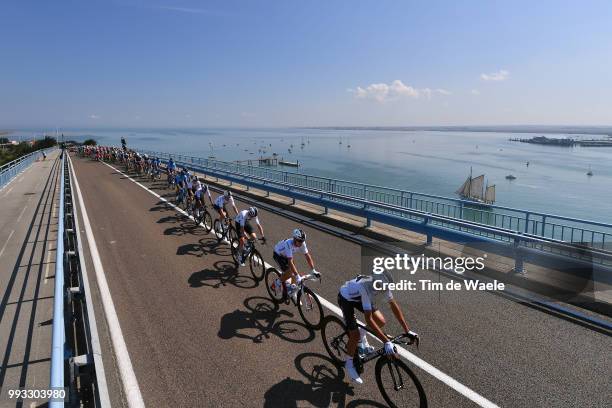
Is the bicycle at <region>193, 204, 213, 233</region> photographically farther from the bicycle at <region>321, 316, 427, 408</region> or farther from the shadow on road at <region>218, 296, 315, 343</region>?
the bicycle at <region>321, 316, 427, 408</region>

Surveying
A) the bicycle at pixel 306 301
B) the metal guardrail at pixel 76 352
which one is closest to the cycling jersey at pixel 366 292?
the bicycle at pixel 306 301

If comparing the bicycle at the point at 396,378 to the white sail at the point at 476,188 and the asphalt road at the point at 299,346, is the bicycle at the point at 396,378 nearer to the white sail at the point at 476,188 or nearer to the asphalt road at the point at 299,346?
the asphalt road at the point at 299,346

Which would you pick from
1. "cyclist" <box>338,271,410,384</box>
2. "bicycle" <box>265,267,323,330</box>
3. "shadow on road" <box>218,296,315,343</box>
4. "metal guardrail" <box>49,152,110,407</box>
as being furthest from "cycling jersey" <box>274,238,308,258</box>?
"metal guardrail" <box>49,152,110,407</box>

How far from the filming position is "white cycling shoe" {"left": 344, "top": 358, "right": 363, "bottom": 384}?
5.14 meters

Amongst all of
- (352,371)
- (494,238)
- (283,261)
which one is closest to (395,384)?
(352,371)

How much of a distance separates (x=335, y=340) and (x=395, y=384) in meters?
1.09

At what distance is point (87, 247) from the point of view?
11.9 metres

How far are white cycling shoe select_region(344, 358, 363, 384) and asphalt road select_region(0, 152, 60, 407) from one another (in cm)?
436

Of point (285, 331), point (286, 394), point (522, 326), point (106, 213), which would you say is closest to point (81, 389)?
point (286, 394)

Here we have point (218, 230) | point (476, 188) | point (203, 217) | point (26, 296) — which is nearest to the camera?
point (26, 296)

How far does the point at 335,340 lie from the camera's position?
5.61 meters

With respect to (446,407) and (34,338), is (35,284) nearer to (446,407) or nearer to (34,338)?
(34,338)

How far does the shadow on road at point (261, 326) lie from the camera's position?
6.49 meters

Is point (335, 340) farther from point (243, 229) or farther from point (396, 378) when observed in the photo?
point (243, 229)
